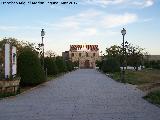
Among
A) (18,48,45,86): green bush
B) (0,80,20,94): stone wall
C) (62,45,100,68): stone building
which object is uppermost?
(62,45,100,68): stone building

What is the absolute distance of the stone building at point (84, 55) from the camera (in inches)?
6417

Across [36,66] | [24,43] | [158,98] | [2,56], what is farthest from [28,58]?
[24,43]

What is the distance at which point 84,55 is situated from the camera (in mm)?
165625

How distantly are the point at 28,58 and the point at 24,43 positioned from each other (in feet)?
223

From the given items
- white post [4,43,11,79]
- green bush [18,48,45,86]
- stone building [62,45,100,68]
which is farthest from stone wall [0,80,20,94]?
stone building [62,45,100,68]

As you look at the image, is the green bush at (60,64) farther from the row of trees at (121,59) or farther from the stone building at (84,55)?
the stone building at (84,55)

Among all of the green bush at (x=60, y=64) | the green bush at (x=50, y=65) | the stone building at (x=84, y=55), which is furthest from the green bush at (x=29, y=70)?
the stone building at (x=84, y=55)

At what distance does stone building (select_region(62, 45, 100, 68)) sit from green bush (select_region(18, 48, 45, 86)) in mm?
129635

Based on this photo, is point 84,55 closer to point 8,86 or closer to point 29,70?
point 29,70

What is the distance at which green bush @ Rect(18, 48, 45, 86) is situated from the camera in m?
31.2

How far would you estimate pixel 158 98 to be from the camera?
18.8 m

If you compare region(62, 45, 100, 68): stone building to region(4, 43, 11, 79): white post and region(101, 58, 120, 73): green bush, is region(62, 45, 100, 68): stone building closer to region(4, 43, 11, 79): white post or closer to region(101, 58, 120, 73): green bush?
region(101, 58, 120, 73): green bush

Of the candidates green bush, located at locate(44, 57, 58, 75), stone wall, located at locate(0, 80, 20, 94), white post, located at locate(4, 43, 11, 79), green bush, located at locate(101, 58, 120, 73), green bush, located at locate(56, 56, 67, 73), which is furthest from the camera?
green bush, located at locate(101, 58, 120, 73)

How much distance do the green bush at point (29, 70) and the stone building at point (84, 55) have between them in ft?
425
